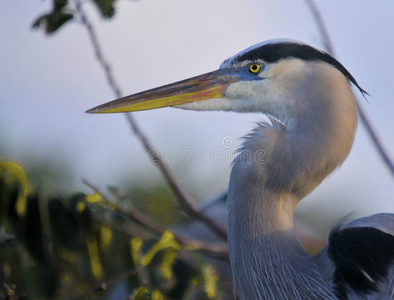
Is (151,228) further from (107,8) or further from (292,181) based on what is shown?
(107,8)

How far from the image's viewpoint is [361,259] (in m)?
1.90

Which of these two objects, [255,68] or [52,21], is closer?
[255,68]

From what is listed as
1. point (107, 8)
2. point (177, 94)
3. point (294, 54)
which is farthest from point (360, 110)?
point (107, 8)

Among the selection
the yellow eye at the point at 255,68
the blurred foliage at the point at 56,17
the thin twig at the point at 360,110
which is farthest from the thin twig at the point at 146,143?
the thin twig at the point at 360,110

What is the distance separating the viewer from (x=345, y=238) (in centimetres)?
195

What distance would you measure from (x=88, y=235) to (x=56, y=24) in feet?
2.89

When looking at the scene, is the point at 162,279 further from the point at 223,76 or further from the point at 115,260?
the point at 223,76

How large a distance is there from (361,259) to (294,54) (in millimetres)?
728

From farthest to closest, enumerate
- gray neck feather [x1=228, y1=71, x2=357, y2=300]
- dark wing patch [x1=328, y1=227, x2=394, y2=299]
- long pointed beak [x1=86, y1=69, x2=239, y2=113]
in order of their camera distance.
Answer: long pointed beak [x1=86, y1=69, x2=239, y2=113], gray neck feather [x1=228, y1=71, x2=357, y2=300], dark wing patch [x1=328, y1=227, x2=394, y2=299]

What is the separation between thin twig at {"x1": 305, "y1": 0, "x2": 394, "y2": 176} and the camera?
7.70ft

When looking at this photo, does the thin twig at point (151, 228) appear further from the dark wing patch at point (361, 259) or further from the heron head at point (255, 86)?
the dark wing patch at point (361, 259)

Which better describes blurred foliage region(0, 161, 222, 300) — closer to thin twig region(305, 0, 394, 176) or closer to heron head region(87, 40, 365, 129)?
heron head region(87, 40, 365, 129)

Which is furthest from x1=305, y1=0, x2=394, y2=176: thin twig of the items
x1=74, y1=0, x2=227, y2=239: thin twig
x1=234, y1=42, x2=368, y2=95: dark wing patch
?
x1=74, y1=0, x2=227, y2=239: thin twig

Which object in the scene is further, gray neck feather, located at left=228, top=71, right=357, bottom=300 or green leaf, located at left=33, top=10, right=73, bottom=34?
green leaf, located at left=33, top=10, right=73, bottom=34
